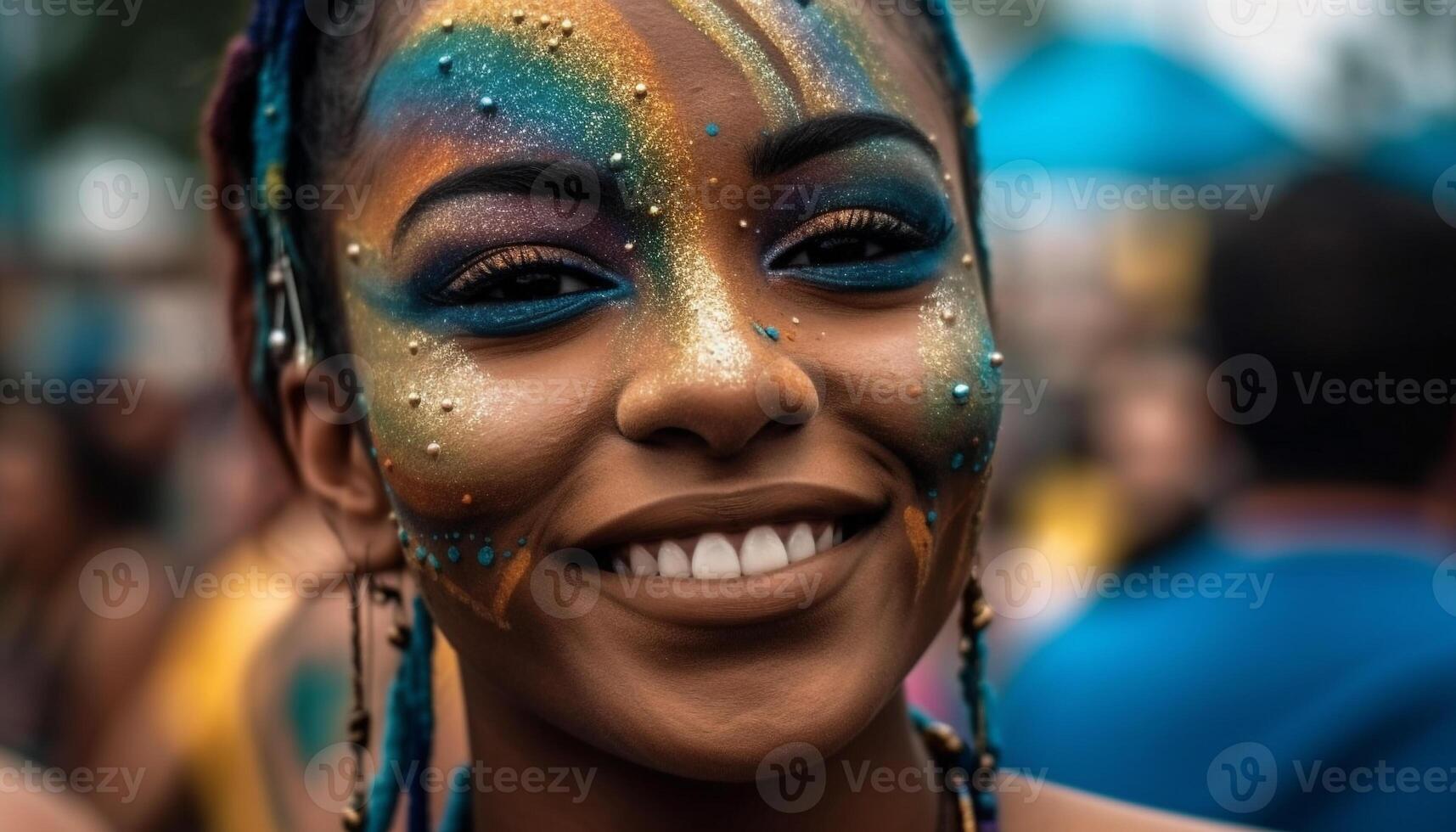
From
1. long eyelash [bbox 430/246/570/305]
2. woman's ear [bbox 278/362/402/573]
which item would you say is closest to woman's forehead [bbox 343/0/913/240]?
long eyelash [bbox 430/246/570/305]

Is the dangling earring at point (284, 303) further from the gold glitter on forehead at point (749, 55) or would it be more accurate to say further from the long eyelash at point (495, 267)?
the gold glitter on forehead at point (749, 55)

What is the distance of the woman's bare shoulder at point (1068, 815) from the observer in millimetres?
2301

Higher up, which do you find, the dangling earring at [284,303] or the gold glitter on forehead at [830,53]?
the gold glitter on forehead at [830,53]

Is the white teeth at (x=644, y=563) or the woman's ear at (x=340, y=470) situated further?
the woman's ear at (x=340, y=470)

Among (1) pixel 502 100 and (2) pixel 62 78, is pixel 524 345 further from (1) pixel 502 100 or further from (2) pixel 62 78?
(2) pixel 62 78

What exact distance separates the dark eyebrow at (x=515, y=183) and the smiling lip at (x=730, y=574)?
409mm

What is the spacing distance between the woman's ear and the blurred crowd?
0.33 meters

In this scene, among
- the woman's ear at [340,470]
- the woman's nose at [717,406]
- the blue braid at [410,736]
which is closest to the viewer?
the woman's nose at [717,406]

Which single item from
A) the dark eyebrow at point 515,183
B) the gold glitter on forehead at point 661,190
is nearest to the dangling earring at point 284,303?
the dark eyebrow at point 515,183

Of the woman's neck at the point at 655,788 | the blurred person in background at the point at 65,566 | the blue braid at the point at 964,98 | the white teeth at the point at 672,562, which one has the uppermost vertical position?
the blue braid at the point at 964,98

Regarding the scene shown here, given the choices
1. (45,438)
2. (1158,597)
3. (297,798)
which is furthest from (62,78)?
(1158,597)

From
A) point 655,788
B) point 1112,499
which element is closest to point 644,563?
point 655,788

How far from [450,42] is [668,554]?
783mm

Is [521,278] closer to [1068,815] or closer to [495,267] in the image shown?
[495,267]
